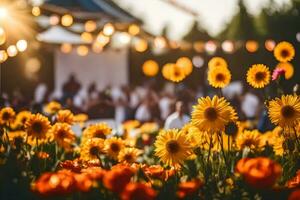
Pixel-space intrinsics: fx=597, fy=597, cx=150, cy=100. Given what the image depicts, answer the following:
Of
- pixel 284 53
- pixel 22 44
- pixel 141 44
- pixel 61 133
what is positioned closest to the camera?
pixel 61 133

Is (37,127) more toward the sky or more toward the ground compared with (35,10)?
more toward the ground

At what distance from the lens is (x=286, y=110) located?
3.84 metres

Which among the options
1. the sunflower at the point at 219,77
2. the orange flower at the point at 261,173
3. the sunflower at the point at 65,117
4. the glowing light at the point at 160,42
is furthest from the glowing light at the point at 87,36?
the orange flower at the point at 261,173

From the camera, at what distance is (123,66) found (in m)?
18.2

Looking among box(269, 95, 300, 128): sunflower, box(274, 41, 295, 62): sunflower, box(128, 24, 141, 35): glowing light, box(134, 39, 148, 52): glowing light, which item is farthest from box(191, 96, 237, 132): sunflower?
box(134, 39, 148, 52): glowing light

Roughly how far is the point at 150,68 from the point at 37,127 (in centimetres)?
2335

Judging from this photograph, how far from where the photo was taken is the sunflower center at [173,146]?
144 inches

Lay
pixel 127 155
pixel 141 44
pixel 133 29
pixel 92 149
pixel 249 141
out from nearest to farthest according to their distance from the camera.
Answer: pixel 92 149
pixel 127 155
pixel 249 141
pixel 133 29
pixel 141 44

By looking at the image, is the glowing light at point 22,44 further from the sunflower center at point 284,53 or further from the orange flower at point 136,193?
the orange flower at point 136,193

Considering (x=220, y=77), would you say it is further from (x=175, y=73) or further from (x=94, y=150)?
(x=94, y=150)

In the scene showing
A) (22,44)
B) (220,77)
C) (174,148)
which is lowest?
(174,148)

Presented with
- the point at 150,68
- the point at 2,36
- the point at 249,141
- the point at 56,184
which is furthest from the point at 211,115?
the point at 150,68

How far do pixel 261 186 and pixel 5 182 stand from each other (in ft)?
3.77

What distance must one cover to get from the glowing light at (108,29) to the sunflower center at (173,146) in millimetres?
11205
